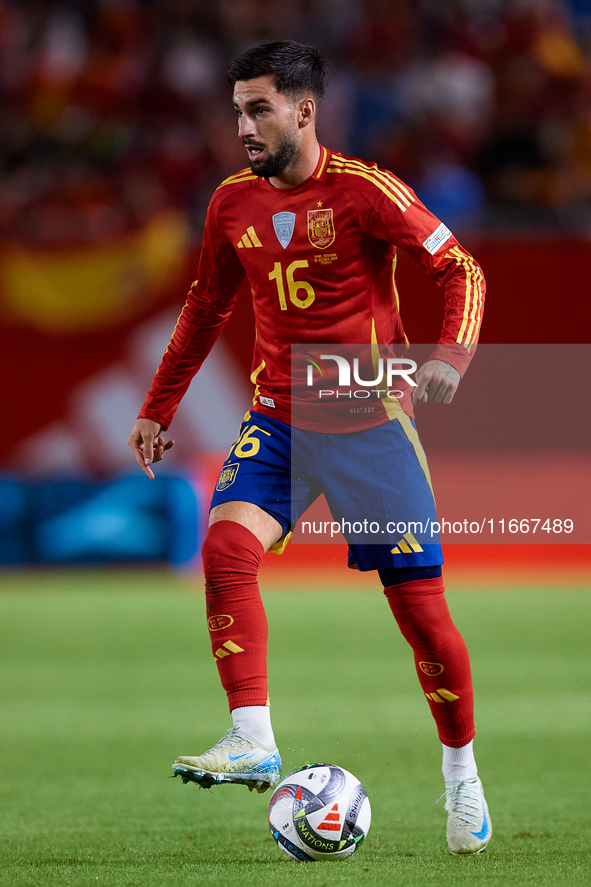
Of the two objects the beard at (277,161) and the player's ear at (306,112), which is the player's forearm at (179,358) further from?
the player's ear at (306,112)

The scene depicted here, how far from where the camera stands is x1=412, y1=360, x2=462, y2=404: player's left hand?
3420 mm

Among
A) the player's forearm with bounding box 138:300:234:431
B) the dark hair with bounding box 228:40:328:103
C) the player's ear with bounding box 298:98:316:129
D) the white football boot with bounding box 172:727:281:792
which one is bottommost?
the white football boot with bounding box 172:727:281:792

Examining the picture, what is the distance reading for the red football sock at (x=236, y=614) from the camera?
3.61 metres

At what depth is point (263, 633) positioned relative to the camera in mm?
3660

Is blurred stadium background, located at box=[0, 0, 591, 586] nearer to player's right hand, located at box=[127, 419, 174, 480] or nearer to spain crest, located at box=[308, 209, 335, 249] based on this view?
player's right hand, located at box=[127, 419, 174, 480]

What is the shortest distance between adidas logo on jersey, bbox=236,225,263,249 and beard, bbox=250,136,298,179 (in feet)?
0.63

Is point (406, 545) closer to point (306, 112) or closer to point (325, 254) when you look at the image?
point (325, 254)

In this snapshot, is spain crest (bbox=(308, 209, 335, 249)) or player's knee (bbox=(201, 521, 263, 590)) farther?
spain crest (bbox=(308, 209, 335, 249))

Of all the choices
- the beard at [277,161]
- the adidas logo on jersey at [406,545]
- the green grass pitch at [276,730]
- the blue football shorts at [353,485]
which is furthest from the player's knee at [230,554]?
the beard at [277,161]

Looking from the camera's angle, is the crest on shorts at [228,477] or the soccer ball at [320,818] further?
the crest on shorts at [228,477]

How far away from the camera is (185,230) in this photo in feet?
34.1

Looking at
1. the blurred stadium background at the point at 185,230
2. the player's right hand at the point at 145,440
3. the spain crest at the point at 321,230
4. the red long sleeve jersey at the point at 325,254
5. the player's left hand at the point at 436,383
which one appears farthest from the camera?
the blurred stadium background at the point at 185,230

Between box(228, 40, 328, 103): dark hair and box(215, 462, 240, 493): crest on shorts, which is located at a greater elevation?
box(228, 40, 328, 103): dark hair

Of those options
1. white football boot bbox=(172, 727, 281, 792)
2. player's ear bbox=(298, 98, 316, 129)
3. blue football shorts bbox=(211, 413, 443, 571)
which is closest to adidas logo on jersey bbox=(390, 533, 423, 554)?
blue football shorts bbox=(211, 413, 443, 571)
